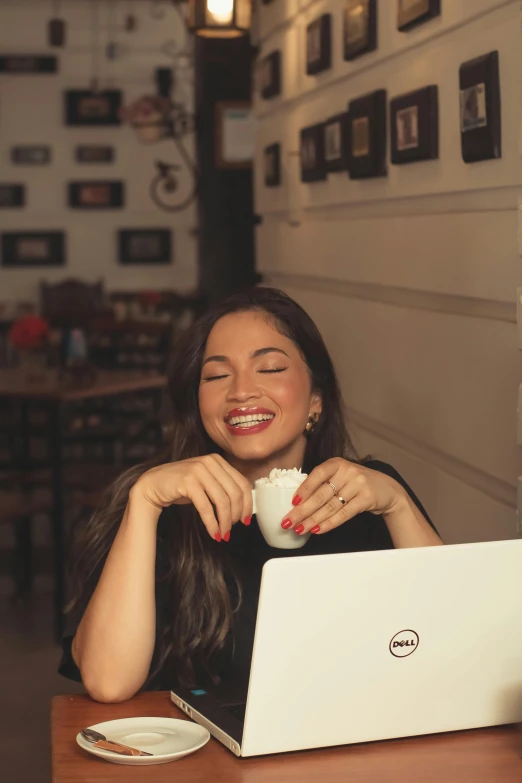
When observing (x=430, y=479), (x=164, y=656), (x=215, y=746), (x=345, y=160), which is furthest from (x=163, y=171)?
(x=215, y=746)

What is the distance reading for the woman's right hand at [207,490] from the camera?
1.62 meters

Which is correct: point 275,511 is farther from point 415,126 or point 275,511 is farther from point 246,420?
point 415,126

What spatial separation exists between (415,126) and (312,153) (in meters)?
0.99

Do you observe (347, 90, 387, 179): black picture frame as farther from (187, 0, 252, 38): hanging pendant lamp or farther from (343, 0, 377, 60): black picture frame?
(187, 0, 252, 38): hanging pendant lamp

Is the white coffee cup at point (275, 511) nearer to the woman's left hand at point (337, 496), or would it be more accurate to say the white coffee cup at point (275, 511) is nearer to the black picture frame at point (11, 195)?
the woman's left hand at point (337, 496)

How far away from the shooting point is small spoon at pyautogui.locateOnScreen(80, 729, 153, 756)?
1340 mm

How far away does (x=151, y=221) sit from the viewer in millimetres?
10664

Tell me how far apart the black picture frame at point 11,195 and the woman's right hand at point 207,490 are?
9.19 m

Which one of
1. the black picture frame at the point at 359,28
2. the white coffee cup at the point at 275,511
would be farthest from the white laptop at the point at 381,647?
the black picture frame at the point at 359,28

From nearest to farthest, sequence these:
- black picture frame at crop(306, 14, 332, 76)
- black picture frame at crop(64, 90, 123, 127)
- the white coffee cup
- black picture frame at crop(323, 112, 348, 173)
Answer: the white coffee cup < black picture frame at crop(323, 112, 348, 173) < black picture frame at crop(306, 14, 332, 76) < black picture frame at crop(64, 90, 123, 127)

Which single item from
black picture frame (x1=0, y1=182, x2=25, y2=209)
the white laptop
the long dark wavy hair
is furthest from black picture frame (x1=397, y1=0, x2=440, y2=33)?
black picture frame (x1=0, y1=182, x2=25, y2=209)

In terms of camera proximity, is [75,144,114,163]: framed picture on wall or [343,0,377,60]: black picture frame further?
[75,144,114,163]: framed picture on wall

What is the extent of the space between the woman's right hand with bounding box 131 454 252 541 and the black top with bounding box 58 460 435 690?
0.26m

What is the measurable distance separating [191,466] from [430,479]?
3.30ft
